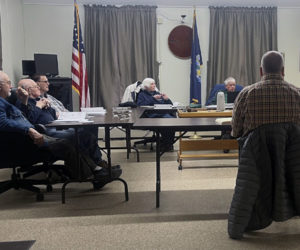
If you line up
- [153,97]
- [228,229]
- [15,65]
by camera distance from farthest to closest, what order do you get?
[15,65] → [153,97] → [228,229]

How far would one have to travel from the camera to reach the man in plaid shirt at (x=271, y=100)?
1926 mm

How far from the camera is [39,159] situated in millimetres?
2762

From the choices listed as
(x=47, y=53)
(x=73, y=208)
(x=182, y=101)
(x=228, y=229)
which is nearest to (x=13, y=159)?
(x=73, y=208)

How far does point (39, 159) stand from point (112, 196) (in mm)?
674

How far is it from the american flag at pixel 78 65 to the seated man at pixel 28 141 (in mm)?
2440

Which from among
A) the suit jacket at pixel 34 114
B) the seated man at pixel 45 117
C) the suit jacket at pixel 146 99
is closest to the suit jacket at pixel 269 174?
the seated man at pixel 45 117

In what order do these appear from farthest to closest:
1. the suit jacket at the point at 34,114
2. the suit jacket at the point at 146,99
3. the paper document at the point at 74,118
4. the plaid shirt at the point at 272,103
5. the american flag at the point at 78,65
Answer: the american flag at the point at 78,65, the suit jacket at the point at 146,99, the suit jacket at the point at 34,114, the paper document at the point at 74,118, the plaid shirt at the point at 272,103

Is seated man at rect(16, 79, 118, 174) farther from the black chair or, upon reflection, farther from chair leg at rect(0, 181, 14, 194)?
chair leg at rect(0, 181, 14, 194)

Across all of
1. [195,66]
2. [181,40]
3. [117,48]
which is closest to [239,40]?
[195,66]

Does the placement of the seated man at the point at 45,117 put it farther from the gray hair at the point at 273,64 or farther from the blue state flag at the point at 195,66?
the blue state flag at the point at 195,66

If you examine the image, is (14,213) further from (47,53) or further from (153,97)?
(47,53)

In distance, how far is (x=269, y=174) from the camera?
1.97m

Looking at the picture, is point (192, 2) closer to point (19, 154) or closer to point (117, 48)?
point (117, 48)

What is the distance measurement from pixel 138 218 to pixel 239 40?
4.72 m
